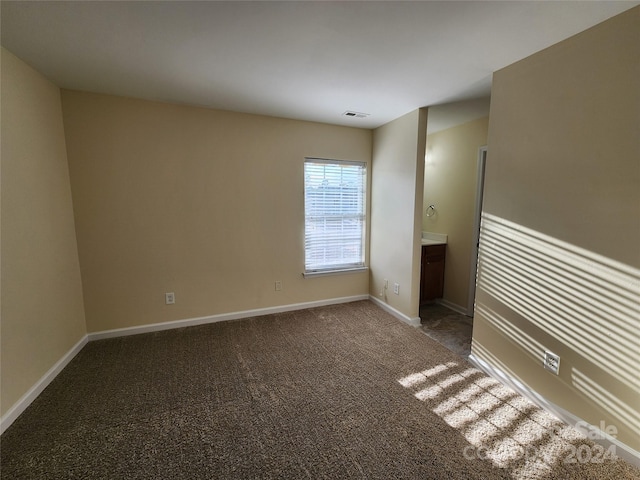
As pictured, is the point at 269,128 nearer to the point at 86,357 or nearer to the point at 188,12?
the point at 188,12

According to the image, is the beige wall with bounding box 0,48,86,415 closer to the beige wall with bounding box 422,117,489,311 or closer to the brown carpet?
the brown carpet

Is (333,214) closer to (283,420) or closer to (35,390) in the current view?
(283,420)

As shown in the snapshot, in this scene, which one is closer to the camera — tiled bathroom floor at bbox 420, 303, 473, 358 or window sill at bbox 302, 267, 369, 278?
tiled bathroom floor at bbox 420, 303, 473, 358

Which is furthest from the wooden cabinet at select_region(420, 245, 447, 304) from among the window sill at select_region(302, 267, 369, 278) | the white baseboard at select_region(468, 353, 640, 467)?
the white baseboard at select_region(468, 353, 640, 467)

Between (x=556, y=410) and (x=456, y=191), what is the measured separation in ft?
8.46

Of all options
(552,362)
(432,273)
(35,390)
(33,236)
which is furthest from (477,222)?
(35,390)

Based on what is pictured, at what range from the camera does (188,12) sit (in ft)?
4.83

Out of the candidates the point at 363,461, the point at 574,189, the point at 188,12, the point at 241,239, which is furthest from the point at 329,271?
the point at 188,12

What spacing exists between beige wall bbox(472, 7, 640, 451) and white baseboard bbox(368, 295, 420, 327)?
103 centimetres

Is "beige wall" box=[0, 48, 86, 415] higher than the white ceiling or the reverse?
the reverse

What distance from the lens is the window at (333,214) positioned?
11.5ft

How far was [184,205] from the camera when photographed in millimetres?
2936

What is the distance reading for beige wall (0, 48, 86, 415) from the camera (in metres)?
1.79

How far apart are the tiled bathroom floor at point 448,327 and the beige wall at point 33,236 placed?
3370 millimetres
